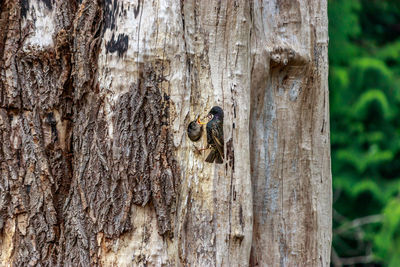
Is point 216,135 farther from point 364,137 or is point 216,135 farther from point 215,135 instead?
point 364,137

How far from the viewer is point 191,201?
158cm

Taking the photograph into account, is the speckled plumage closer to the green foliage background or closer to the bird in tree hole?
the bird in tree hole

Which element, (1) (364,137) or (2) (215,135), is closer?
(2) (215,135)

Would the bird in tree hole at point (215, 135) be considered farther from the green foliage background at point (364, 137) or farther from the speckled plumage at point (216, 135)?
the green foliage background at point (364, 137)

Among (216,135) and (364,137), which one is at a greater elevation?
(364,137)

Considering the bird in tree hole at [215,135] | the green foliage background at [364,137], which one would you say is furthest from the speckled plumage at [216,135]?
the green foliage background at [364,137]

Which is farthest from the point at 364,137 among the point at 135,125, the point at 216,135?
the point at 135,125

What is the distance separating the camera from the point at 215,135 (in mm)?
1586

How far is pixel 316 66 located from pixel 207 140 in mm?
582

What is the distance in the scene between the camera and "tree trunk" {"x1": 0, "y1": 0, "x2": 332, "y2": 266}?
1535 mm

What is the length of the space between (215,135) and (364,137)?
4.24 m

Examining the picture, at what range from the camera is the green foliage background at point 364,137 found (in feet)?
17.1

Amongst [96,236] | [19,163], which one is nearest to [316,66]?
[96,236]

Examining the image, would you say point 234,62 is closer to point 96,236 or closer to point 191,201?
point 191,201
